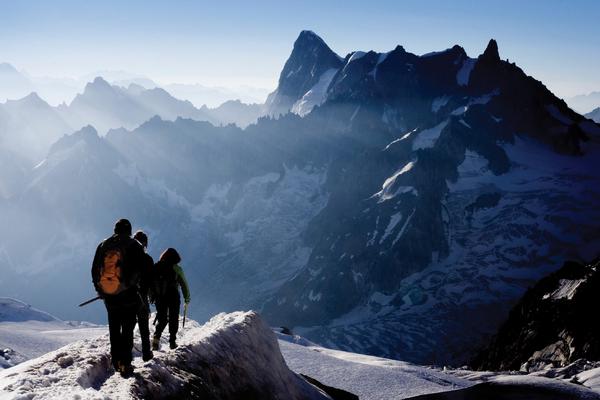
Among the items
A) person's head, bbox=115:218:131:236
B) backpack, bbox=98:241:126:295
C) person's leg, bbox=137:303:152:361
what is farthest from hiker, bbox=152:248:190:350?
backpack, bbox=98:241:126:295

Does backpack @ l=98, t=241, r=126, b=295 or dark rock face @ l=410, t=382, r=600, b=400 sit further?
dark rock face @ l=410, t=382, r=600, b=400

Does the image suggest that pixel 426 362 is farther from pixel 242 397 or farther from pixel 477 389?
pixel 242 397

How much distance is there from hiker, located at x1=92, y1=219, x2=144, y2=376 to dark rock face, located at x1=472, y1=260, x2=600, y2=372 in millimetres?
50828

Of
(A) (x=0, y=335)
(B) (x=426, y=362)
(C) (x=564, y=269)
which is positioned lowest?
(B) (x=426, y=362)

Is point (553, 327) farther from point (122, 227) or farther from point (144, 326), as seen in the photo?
point (122, 227)

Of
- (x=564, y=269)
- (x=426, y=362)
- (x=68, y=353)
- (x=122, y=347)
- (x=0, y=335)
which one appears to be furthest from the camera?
(x=426, y=362)

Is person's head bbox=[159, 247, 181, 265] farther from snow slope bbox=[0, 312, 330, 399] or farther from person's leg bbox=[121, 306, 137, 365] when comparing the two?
person's leg bbox=[121, 306, 137, 365]

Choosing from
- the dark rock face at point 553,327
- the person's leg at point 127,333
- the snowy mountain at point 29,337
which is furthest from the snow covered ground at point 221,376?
the snowy mountain at point 29,337

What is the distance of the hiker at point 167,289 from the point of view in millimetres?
16266

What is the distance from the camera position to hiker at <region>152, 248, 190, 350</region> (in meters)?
16.3

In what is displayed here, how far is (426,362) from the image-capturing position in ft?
624

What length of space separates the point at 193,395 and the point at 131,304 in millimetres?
2445

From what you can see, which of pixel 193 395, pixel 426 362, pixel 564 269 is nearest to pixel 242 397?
pixel 193 395

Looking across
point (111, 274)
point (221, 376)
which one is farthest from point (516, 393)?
point (111, 274)
